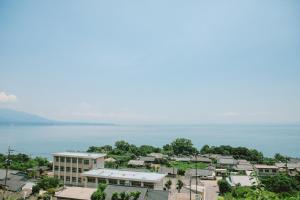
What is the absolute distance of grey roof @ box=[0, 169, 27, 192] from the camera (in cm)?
2509

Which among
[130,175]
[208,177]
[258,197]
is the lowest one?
[208,177]

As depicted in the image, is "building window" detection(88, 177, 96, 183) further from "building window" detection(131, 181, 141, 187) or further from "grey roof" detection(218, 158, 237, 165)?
"grey roof" detection(218, 158, 237, 165)

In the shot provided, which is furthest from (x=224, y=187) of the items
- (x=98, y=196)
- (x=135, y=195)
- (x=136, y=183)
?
(x=98, y=196)

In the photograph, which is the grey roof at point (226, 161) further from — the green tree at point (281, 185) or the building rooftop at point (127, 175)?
the building rooftop at point (127, 175)

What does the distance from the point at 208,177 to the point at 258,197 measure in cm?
3202

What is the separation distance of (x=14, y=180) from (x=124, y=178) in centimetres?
1139

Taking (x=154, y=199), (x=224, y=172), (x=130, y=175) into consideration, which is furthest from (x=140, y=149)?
(x=154, y=199)

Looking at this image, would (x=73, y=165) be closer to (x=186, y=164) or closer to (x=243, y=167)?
(x=186, y=164)

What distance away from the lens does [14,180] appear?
26688 millimetres

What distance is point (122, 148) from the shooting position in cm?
5444

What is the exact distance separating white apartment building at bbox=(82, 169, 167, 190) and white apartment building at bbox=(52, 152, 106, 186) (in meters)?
2.83

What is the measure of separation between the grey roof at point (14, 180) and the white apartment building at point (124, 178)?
247 inches

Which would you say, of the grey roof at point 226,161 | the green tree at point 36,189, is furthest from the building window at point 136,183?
the grey roof at point 226,161

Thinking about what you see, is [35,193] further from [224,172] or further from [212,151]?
[212,151]
